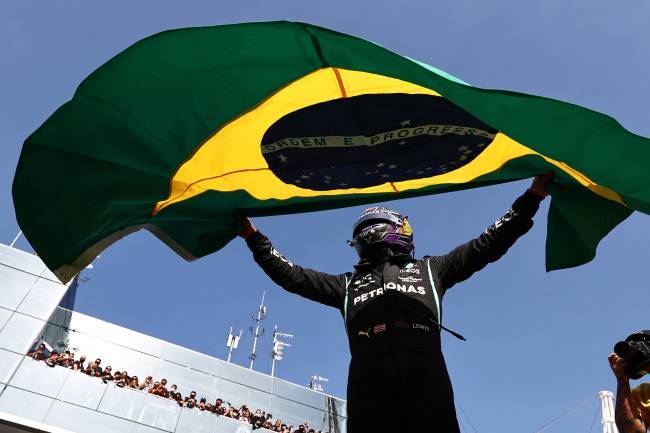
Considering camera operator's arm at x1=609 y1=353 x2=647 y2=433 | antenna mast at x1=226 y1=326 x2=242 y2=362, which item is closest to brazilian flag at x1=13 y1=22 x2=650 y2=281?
camera operator's arm at x1=609 y1=353 x2=647 y2=433

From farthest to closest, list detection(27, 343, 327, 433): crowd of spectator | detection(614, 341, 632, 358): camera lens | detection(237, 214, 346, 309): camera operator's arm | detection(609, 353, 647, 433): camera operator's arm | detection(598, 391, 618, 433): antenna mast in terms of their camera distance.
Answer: detection(27, 343, 327, 433): crowd of spectator < detection(598, 391, 618, 433): antenna mast < detection(237, 214, 346, 309): camera operator's arm < detection(614, 341, 632, 358): camera lens < detection(609, 353, 647, 433): camera operator's arm

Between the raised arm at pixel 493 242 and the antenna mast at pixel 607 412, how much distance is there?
1244 cm

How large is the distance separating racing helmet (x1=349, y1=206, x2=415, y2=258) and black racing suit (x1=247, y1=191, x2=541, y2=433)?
0.08 meters

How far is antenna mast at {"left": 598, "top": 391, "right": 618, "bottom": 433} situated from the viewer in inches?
549

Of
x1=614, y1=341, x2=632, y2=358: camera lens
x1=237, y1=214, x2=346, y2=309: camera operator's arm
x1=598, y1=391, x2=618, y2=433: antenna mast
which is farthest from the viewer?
x1=598, y1=391, x2=618, y2=433: antenna mast

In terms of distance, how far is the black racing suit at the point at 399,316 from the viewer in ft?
A: 10.1

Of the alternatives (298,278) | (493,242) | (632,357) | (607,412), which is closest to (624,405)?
(632,357)

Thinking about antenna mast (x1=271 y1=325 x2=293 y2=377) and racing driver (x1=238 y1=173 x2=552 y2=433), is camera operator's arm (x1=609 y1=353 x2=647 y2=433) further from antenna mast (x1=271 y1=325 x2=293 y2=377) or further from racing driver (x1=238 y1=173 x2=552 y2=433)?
antenna mast (x1=271 y1=325 x2=293 y2=377)

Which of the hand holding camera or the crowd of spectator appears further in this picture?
the crowd of spectator

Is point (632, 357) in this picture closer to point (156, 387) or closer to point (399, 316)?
point (399, 316)

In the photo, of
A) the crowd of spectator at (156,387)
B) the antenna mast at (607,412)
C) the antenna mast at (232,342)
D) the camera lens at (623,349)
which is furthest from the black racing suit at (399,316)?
the antenna mast at (232,342)

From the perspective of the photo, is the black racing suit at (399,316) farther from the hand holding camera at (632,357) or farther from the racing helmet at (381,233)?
the hand holding camera at (632,357)

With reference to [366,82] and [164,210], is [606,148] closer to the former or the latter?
[366,82]

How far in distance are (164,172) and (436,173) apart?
2.02 m
